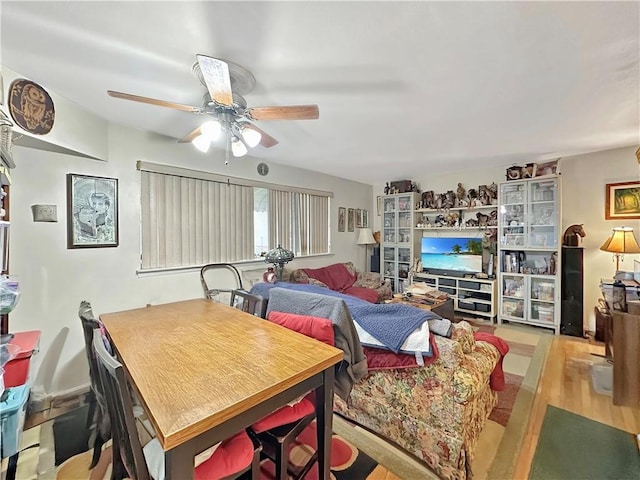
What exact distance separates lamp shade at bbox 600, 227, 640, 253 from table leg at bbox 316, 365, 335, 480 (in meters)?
3.76

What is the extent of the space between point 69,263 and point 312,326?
2.25 m

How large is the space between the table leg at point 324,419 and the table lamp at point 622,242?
3761 millimetres

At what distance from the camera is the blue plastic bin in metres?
1.26

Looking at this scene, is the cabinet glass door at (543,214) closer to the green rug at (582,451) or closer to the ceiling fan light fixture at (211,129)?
the green rug at (582,451)

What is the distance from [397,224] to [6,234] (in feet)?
16.0

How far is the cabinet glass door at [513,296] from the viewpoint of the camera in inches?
158

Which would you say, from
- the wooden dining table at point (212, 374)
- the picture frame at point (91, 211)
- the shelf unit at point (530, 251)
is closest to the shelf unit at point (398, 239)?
the shelf unit at point (530, 251)

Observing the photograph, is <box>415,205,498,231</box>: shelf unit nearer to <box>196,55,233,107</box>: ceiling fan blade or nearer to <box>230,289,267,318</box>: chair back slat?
<box>230,289,267,318</box>: chair back slat

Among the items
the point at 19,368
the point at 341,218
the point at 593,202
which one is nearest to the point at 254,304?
the point at 19,368

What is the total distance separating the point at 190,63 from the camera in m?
1.65

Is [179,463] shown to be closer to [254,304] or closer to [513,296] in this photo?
[254,304]

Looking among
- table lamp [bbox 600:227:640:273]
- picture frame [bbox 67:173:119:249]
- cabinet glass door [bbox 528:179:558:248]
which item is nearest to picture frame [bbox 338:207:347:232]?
cabinet glass door [bbox 528:179:558:248]

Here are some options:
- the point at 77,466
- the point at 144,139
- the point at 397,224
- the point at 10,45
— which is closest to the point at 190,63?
the point at 10,45

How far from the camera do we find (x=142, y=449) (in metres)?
0.98
